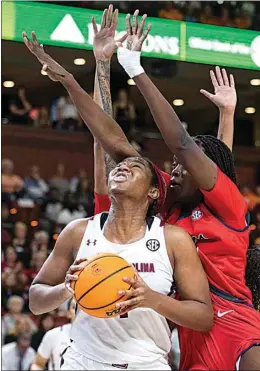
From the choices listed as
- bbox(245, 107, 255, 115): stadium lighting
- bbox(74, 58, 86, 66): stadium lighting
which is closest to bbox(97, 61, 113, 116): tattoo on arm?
bbox(74, 58, 86, 66): stadium lighting

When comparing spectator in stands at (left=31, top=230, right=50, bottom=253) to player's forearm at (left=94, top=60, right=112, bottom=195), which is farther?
spectator in stands at (left=31, top=230, right=50, bottom=253)

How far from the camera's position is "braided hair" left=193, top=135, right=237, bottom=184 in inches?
Result: 149

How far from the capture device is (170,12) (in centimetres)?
1233

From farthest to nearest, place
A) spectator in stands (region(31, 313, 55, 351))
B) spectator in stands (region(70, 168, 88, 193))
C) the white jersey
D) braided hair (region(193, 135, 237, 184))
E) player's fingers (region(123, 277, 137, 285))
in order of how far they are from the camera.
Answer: spectator in stands (region(70, 168, 88, 193)) < spectator in stands (region(31, 313, 55, 351)) < the white jersey < braided hair (region(193, 135, 237, 184)) < player's fingers (region(123, 277, 137, 285))

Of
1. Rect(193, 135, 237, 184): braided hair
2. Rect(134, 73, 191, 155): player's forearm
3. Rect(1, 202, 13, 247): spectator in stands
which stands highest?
Rect(134, 73, 191, 155): player's forearm

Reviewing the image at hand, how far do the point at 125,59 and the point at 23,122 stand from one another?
34.3ft

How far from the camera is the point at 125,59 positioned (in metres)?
3.56

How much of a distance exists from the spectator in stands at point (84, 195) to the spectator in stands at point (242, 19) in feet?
12.1

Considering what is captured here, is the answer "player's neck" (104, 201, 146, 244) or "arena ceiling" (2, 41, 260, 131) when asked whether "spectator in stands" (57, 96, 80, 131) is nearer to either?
"arena ceiling" (2, 41, 260, 131)

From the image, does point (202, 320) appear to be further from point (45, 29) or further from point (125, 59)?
point (45, 29)

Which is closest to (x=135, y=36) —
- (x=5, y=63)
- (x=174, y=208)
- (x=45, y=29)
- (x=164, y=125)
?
(x=164, y=125)

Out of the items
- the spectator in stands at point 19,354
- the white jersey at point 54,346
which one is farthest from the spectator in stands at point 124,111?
the white jersey at point 54,346

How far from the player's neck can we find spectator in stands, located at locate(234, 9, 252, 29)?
8.91m

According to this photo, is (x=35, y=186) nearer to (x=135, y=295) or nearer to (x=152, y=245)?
(x=152, y=245)
